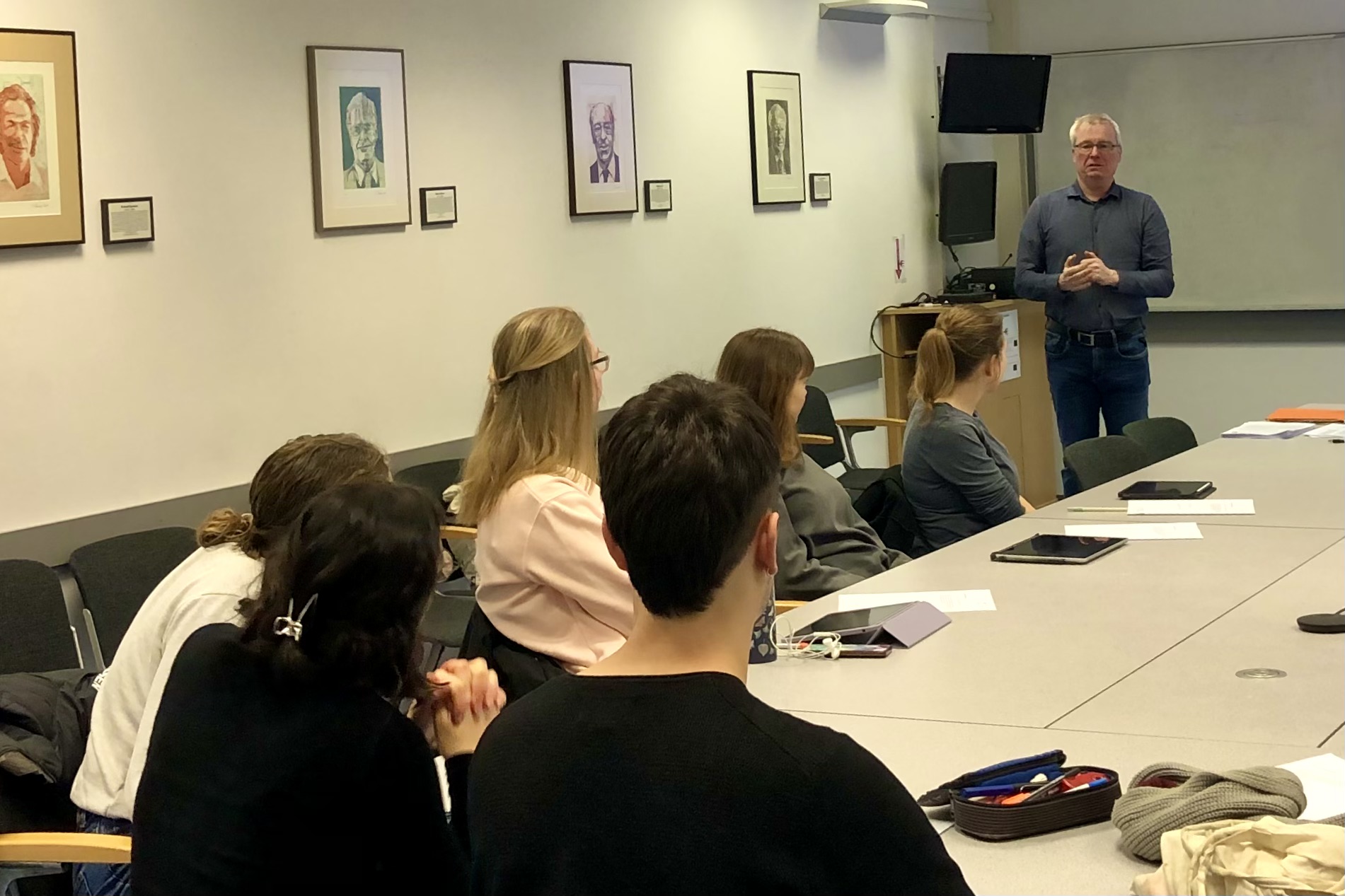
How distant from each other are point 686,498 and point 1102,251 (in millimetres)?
5483

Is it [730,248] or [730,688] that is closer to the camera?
[730,688]

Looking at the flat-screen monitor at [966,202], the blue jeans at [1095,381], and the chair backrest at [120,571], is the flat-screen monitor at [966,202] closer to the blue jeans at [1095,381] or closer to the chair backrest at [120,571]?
the blue jeans at [1095,381]

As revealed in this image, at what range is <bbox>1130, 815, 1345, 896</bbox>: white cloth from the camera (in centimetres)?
161

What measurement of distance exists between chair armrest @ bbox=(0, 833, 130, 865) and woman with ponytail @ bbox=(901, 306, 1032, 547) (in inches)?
102

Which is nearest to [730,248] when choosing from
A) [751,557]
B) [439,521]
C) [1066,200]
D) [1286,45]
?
[1066,200]

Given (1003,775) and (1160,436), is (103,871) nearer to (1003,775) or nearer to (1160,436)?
(1003,775)

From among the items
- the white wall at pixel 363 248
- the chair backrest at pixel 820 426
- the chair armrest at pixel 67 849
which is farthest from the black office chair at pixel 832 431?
the chair armrest at pixel 67 849

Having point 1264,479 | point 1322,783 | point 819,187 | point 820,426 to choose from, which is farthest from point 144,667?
point 819,187

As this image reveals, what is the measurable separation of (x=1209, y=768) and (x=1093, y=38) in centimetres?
670

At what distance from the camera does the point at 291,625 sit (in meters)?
1.80

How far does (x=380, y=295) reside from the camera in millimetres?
4836

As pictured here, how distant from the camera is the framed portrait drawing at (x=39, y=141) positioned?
3.79m

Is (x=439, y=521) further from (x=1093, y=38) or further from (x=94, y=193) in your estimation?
(x=1093, y=38)

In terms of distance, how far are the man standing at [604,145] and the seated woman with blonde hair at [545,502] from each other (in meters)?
2.60
